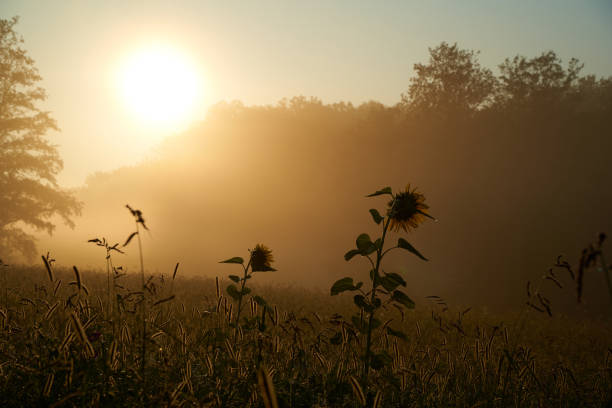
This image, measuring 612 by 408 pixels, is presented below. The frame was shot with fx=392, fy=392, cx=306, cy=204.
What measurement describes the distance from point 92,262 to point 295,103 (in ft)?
84.0

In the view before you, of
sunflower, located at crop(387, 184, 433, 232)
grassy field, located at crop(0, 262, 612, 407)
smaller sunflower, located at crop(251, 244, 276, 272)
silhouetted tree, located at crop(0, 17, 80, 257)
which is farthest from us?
silhouetted tree, located at crop(0, 17, 80, 257)

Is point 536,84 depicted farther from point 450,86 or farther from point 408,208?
point 408,208

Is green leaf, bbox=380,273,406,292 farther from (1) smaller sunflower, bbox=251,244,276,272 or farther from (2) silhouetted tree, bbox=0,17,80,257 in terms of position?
(2) silhouetted tree, bbox=0,17,80,257

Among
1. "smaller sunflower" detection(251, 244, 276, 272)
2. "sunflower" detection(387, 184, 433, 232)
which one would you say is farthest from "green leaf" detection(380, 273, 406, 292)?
"smaller sunflower" detection(251, 244, 276, 272)

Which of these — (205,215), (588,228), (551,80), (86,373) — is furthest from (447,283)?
(205,215)

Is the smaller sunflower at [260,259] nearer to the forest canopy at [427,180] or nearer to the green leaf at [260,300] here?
the green leaf at [260,300]

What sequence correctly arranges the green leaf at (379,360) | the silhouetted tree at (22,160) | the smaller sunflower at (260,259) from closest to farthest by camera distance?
1. the green leaf at (379,360)
2. the smaller sunflower at (260,259)
3. the silhouetted tree at (22,160)

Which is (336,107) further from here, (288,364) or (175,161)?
(288,364)

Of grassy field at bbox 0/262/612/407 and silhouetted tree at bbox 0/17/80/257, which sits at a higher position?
silhouetted tree at bbox 0/17/80/257

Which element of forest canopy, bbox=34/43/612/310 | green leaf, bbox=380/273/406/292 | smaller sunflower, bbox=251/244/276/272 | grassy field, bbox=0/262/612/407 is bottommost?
grassy field, bbox=0/262/612/407

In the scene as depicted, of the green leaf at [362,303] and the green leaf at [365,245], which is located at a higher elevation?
the green leaf at [365,245]

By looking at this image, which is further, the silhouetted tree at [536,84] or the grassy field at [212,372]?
the silhouetted tree at [536,84]

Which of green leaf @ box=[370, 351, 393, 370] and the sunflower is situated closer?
green leaf @ box=[370, 351, 393, 370]

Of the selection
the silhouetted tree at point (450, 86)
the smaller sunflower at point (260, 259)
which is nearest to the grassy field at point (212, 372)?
the smaller sunflower at point (260, 259)
